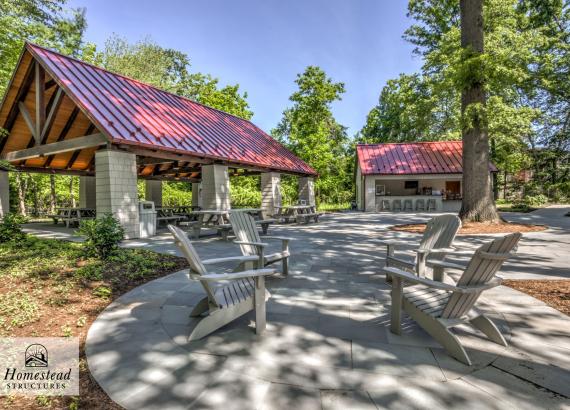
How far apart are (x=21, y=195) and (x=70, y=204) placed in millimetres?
3485

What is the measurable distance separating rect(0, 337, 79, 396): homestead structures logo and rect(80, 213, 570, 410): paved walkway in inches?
6.7

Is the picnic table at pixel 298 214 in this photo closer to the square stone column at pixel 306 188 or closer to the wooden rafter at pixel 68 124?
the square stone column at pixel 306 188

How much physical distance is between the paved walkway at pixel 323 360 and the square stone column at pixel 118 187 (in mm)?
5550

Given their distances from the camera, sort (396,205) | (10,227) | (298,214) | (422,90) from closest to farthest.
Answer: (10,227) → (298,214) → (422,90) → (396,205)

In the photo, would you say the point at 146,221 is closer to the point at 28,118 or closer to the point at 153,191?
the point at 28,118

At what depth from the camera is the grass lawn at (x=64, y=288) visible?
6.91 ft

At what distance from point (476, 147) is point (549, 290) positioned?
772 cm

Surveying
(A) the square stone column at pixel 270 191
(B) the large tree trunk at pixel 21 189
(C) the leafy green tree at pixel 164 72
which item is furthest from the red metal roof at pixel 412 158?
(B) the large tree trunk at pixel 21 189

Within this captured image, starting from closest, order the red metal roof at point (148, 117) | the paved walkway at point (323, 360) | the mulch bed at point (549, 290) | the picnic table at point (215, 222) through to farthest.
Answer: the paved walkway at point (323, 360)
the mulch bed at point (549, 290)
the red metal roof at point (148, 117)
the picnic table at point (215, 222)

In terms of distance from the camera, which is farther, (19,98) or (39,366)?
(19,98)

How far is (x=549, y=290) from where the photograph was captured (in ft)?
13.1

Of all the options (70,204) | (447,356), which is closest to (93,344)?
(447,356)

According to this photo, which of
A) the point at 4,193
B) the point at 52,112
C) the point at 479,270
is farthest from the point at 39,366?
the point at 4,193

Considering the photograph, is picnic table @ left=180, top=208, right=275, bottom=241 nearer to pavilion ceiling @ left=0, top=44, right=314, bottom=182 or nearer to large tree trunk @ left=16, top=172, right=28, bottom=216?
pavilion ceiling @ left=0, top=44, right=314, bottom=182
